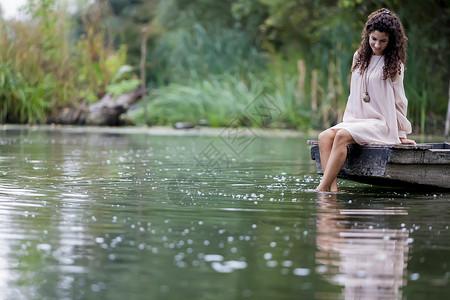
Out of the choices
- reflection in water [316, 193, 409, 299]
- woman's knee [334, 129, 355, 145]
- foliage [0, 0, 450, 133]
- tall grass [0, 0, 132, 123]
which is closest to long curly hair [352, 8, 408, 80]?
woman's knee [334, 129, 355, 145]

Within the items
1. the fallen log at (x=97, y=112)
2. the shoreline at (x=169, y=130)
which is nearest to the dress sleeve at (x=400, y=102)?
the shoreline at (x=169, y=130)

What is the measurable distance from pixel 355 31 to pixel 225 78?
4.03 meters

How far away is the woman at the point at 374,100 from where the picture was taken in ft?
26.0

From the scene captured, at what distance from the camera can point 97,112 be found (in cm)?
2269

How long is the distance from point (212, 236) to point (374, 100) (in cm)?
325

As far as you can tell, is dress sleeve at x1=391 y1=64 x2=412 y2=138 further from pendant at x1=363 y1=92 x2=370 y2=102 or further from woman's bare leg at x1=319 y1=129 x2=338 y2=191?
woman's bare leg at x1=319 y1=129 x2=338 y2=191

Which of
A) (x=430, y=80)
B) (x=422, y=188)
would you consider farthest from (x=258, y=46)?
(x=422, y=188)

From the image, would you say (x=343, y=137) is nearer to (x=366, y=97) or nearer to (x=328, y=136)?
(x=328, y=136)

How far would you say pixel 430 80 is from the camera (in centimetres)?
1794

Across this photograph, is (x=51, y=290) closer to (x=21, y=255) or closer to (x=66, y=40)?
(x=21, y=255)

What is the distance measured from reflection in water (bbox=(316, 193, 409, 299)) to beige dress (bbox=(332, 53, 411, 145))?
1.46m

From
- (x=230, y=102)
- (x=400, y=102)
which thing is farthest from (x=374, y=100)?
(x=230, y=102)

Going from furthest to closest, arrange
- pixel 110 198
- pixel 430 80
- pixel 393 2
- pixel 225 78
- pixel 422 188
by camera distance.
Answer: pixel 225 78, pixel 393 2, pixel 430 80, pixel 422 188, pixel 110 198

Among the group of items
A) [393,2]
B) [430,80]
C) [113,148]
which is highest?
[393,2]
